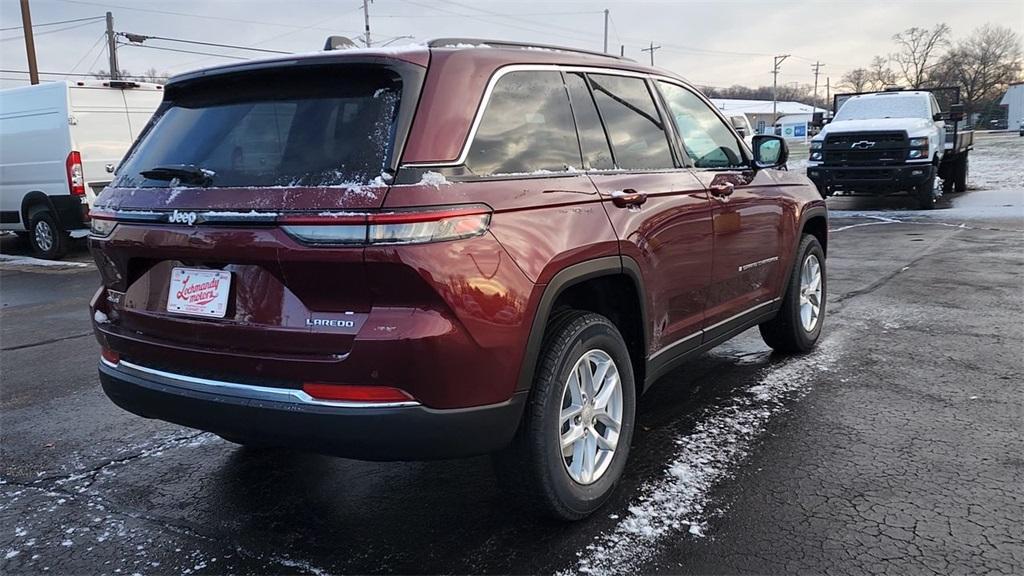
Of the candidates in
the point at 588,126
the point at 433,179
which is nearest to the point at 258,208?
the point at 433,179

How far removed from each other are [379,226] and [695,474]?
1895mm

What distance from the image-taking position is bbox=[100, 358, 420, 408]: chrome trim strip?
244cm

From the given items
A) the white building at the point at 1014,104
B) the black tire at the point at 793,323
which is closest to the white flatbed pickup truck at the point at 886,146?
the black tire at the point at 793,323

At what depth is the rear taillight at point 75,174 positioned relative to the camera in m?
11.3

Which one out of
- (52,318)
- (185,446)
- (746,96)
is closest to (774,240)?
(185,446)

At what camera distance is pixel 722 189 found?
4.02 metres

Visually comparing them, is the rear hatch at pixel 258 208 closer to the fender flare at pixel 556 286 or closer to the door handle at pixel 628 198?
the fender flare at pixel 556 286

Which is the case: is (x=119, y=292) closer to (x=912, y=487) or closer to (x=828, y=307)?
(x=912, y=487)

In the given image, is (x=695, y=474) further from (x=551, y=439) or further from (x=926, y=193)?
(x=926, y=193)

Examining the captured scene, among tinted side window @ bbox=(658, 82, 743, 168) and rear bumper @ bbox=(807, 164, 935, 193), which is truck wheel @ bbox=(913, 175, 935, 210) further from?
tinted side window @ bbox=(658, 82, 743, 168)

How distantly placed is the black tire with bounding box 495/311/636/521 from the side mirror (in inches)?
83.5

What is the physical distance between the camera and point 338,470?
11.8ft

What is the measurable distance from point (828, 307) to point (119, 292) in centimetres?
572

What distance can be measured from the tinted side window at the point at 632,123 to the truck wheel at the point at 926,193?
12.8 metres
